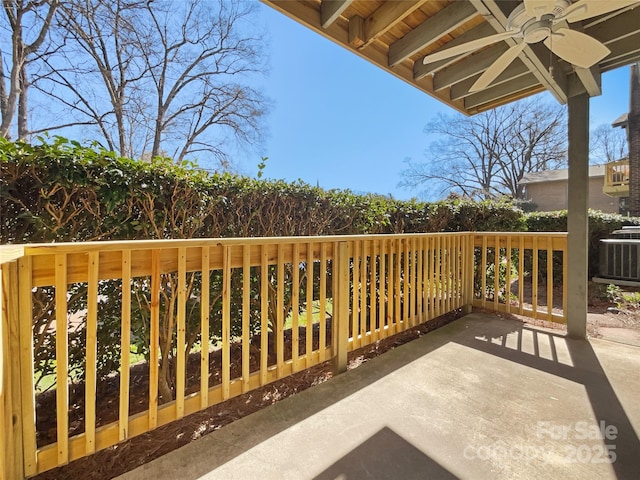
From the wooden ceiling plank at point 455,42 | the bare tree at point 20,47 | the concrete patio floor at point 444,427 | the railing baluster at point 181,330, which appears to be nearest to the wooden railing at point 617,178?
the concrete patio floor at point 444,427

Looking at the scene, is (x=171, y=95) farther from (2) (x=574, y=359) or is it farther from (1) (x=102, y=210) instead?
(2) (x=574, y=359)

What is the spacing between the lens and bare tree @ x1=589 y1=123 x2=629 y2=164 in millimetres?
17688

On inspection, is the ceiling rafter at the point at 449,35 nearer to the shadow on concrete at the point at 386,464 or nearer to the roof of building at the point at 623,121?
the shadow on concrete at the point at 386,464

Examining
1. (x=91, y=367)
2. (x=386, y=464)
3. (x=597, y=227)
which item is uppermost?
(x=597, y=227)

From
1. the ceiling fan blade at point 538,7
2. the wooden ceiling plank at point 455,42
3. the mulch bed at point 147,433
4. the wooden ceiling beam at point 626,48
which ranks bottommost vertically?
the mulch bed at point 147,433

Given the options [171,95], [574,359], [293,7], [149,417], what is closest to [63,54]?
[171,95]

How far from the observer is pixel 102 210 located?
6.07 ft

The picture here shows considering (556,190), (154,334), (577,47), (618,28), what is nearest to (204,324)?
(154,334)

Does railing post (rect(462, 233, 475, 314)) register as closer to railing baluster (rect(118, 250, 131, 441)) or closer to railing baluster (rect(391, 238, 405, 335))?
railing baluster (rect(391, 238, 405, 335))

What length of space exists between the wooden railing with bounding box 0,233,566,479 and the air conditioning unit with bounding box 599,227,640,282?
7.54 ft

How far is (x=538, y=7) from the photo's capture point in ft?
6.24

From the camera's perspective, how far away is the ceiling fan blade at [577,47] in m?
2.02

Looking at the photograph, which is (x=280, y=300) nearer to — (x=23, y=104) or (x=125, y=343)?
(x=125, y=343)

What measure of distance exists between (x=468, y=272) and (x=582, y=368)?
1627 mm
